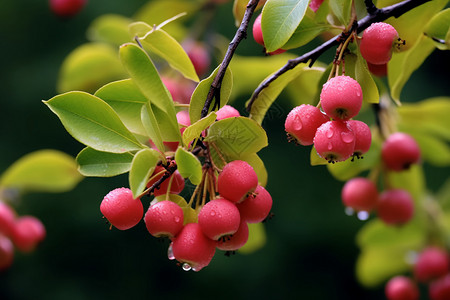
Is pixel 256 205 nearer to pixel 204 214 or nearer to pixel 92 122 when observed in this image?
pixel 204 214

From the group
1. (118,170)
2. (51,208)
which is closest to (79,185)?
(51,208)

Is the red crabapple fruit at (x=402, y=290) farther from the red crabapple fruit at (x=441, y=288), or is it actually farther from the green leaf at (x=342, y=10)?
the green leaf at (x=342, y=10)

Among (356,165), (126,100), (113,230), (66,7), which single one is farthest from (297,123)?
(113,230)

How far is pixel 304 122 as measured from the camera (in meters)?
0.58

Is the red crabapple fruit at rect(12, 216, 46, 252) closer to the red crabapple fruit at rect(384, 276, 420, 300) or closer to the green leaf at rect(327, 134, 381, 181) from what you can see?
the green leaf at rect(327, 134, 381, 181)

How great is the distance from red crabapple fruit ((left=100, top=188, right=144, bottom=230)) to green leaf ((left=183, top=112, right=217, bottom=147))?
0.09 meters

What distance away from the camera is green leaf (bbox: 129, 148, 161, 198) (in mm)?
521

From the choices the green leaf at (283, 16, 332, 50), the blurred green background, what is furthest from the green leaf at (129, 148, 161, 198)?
the blurred green background

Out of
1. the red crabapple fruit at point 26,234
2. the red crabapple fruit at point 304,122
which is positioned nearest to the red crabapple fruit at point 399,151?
the red crabapple fruit at point 304,122

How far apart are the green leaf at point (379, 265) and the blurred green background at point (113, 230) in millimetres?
1415

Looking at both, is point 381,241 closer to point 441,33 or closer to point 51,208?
point 441,33

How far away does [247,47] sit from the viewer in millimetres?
2898

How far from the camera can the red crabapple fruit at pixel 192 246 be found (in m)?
0.59

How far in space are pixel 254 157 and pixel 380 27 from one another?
0.21 m
